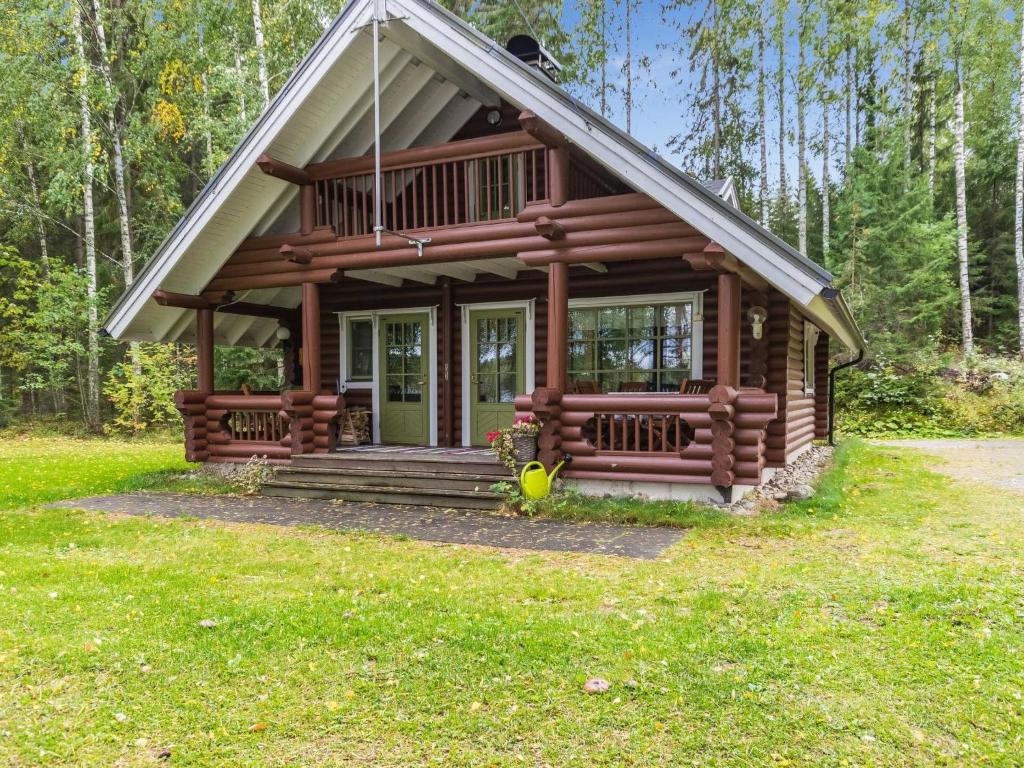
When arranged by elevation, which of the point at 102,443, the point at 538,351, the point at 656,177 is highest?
the point at 656,177

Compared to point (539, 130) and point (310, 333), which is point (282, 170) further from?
point (539, 130)

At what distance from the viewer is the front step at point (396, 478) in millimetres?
7617

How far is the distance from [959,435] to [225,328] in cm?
1571

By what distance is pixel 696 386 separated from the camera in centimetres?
820

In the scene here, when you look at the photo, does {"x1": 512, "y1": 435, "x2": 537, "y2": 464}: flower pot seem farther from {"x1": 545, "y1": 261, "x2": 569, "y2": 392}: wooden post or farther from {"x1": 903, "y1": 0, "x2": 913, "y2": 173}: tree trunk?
{"x1": 903, "y1": 0, "x2": 913, "y2": 173}: tree trunk

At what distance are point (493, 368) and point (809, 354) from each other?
5926mm

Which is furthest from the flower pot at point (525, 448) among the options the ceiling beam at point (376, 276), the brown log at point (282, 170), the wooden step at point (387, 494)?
the brown log at point (282, 170)

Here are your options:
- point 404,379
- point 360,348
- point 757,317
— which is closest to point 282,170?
point 360,348

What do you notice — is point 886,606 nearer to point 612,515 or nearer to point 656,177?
point 612,515

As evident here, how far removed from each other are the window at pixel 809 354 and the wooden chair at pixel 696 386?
3.85 m

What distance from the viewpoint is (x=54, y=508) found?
Answer: 25.0 ft

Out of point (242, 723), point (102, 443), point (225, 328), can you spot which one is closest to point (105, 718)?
point (242, 723)

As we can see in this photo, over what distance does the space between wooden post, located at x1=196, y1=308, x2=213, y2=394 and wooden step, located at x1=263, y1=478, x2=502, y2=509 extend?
7.21 ft

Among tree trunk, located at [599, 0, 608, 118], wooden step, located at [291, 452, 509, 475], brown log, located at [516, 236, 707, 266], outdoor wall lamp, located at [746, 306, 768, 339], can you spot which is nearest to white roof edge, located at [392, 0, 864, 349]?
brown log, located at [516, 236, 707, 266]
